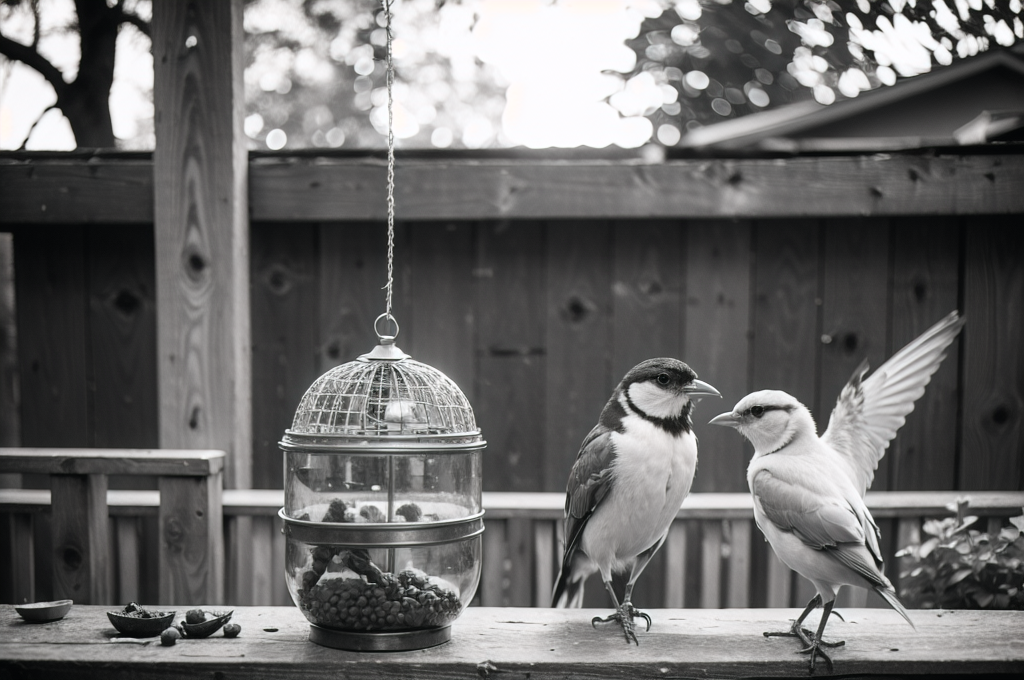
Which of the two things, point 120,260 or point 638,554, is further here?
point 120,260

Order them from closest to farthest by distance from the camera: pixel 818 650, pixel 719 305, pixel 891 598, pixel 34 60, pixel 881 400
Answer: pixel 891 598 < pixel 818 650 < pixel 881 400 < pixel 719 305 < pixel 34 60

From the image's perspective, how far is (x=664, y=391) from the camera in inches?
71.1

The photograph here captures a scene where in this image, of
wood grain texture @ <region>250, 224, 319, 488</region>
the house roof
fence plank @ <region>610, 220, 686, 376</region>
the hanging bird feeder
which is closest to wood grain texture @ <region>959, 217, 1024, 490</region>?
fence plank @ <region>610, 220, 686, 376</region>

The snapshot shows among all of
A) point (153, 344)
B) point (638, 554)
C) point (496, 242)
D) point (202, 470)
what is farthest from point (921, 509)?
point (153, 344)

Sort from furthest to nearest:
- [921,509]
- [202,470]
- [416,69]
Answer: [416,69] < [921,509] < [202,470]

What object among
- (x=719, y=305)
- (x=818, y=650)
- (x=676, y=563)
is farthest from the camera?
(x=719, y=305)

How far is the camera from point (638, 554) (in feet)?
6.33

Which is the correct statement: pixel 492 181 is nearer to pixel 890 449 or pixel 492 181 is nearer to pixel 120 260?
pixel 120 260

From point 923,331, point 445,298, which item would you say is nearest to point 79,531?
point 445,298

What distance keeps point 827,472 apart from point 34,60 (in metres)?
3.43

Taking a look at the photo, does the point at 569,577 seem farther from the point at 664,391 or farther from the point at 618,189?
the point at 618,189

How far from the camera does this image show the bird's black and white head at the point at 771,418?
176 centimetres

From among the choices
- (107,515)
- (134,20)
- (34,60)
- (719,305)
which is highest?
(134,20)

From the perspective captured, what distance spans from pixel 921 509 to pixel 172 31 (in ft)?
9.39
